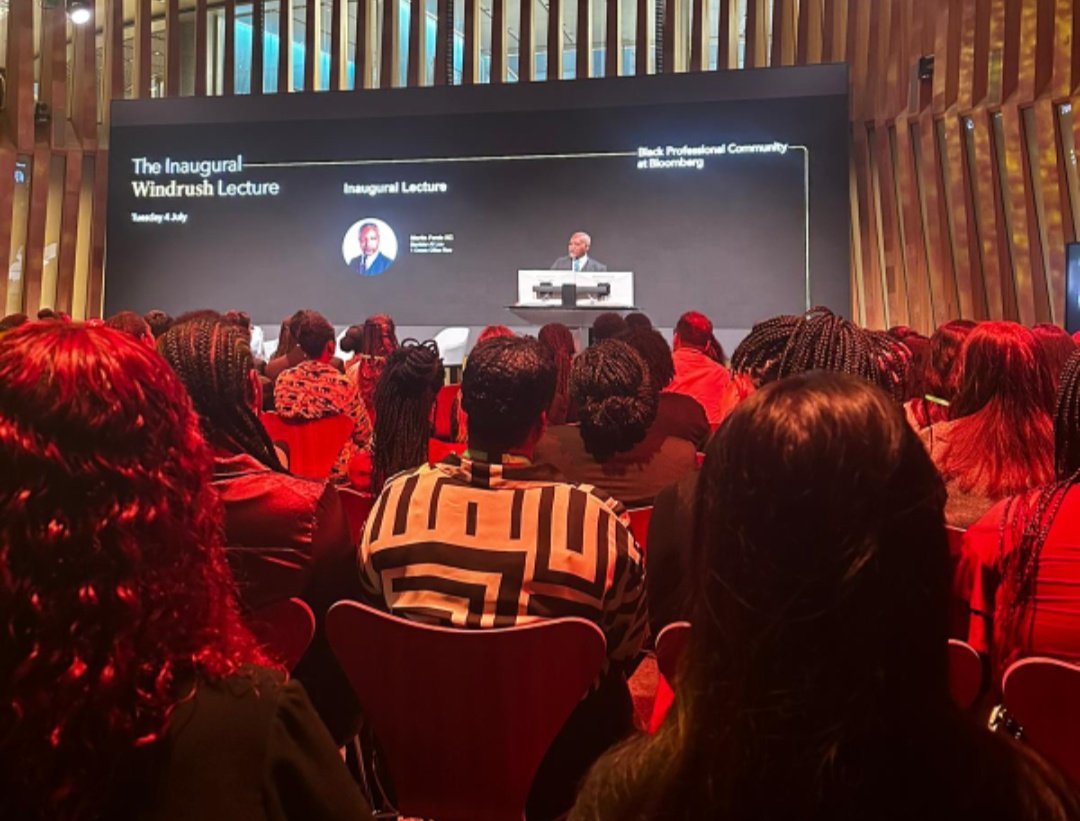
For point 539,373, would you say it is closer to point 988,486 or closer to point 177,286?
point 988,486

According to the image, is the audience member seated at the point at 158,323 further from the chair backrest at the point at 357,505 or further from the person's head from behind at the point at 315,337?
the chair backrest at the point at 357,505

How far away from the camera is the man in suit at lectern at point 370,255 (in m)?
10.6

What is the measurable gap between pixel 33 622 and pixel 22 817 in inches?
6.8

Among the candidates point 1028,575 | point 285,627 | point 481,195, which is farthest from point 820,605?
point 481,195

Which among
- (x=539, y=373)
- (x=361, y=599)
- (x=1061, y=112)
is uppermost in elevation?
(x=1061, y=112)

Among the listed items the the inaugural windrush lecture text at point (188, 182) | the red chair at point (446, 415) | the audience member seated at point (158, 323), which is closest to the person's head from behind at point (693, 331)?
the red chair at point (446, 415)

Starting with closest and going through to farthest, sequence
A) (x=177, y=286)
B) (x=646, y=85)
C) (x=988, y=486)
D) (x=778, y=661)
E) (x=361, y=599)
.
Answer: (x=778, y=661)
(x=361, y=599)
(x=988, y=486)
(x=646, y=85)
(x=177, y=286)

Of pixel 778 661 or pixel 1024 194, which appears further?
pixel 1024 194

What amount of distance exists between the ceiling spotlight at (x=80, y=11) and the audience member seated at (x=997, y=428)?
11078 millimetres

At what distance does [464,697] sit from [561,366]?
11.7 feet

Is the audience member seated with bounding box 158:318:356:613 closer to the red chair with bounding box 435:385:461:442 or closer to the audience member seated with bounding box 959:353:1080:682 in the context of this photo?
the audience member seated with bounding box 959:353:1080:682

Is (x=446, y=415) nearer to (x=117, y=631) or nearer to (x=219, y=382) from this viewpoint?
(x=219, y=382)

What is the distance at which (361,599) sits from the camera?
238 centimetres

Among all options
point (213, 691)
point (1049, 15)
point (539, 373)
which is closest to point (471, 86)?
point (1049, 15)
